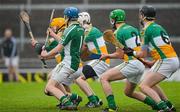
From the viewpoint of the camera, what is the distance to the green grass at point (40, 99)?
17.1 meters

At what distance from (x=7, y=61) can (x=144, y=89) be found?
53.0ft

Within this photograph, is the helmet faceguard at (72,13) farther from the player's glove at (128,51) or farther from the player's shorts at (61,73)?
the player's glove at (128,51)

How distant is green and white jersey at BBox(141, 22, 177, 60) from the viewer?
50.4 ft

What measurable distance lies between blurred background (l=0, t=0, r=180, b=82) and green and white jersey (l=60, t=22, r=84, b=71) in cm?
1472

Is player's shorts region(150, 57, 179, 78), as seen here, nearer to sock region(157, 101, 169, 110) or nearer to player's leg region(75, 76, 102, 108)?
sock region(157, 101, 169, 110)

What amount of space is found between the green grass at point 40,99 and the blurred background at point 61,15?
218 inches

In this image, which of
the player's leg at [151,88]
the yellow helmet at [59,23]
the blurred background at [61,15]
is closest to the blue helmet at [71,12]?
the yellow helmet at [59,23]

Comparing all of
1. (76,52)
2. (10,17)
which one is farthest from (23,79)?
(76,52)

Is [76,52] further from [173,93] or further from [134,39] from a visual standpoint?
[173,93]

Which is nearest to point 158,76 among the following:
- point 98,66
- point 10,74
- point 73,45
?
point 73,45

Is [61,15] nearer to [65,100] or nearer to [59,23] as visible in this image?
[59,23]

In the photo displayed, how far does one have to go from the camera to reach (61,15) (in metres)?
31.3

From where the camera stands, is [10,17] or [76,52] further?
[10,17]

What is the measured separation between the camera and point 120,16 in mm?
16297
